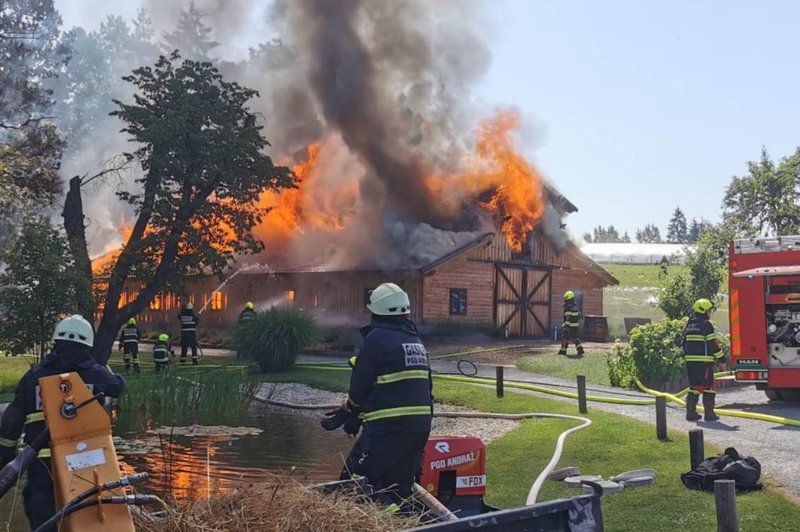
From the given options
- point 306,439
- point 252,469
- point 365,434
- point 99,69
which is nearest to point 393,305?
point 365,434

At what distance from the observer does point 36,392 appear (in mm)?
4984

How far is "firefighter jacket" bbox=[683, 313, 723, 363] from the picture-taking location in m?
12.4

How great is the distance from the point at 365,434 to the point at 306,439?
7.80 m

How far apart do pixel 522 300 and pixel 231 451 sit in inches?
829

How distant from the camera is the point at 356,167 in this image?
3450 centimetres

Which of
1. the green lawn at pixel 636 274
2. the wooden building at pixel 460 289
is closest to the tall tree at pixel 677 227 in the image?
the green lawn at pixel 636 274

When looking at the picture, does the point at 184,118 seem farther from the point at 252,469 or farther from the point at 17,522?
the point at 17,522

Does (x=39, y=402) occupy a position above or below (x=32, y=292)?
below

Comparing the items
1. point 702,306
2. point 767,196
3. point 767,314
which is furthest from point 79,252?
point 767,196

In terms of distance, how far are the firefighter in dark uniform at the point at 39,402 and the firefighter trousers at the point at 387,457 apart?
157 centimetres

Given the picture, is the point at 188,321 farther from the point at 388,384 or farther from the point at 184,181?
the point at 388,384

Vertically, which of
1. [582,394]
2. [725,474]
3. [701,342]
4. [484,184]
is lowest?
[725,474]

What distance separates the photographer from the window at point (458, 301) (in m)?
29.5

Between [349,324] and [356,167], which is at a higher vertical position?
[356,167]
